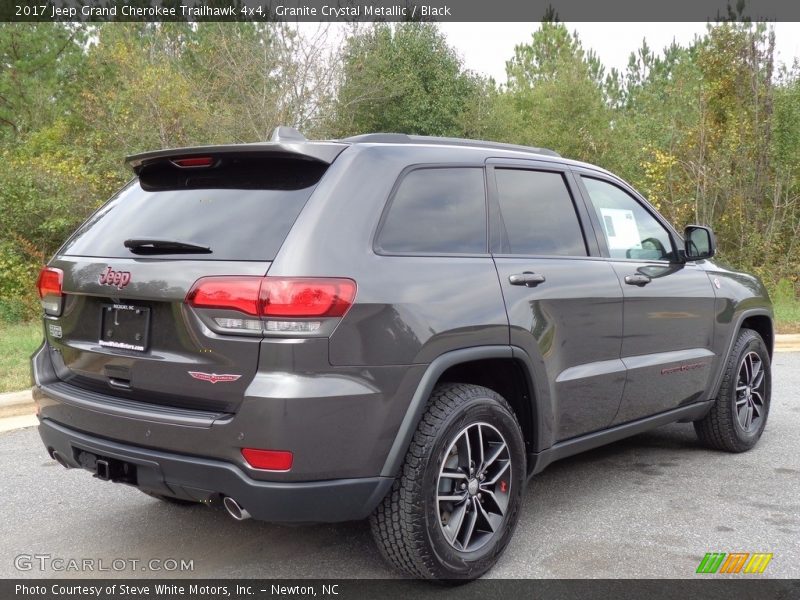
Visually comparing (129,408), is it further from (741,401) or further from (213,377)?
(741,401)

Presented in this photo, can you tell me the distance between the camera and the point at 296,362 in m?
2.82

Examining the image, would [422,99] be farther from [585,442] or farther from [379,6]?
[585,442]

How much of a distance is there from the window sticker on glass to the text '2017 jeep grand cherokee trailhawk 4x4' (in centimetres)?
27

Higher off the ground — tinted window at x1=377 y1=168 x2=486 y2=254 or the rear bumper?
tinted window at x1=377 y1=168 x2=486 y2=254

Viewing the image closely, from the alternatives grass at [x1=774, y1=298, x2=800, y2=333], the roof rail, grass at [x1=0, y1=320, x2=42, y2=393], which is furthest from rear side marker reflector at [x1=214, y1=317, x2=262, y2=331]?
grass at [x1=774, y1=298, x2=800, y2=333]

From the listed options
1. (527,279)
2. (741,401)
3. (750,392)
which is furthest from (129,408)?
(750,392)

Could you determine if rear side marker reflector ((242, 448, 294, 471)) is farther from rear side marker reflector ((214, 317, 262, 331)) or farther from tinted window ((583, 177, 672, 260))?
tinted window ((583, 177, 672, 260))

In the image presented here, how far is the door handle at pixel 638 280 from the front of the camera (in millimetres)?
4324

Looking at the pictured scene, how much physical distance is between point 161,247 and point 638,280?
250cm

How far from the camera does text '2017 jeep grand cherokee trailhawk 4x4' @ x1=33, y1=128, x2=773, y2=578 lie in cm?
287

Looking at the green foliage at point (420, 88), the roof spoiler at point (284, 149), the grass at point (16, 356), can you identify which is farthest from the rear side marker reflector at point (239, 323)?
the green foliage at point (420, 88)

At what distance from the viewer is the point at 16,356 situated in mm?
7941

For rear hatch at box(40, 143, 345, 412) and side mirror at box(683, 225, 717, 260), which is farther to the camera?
side mirror at box(683, 225, 717, 260)

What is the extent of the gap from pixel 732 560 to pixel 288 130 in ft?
8.77
